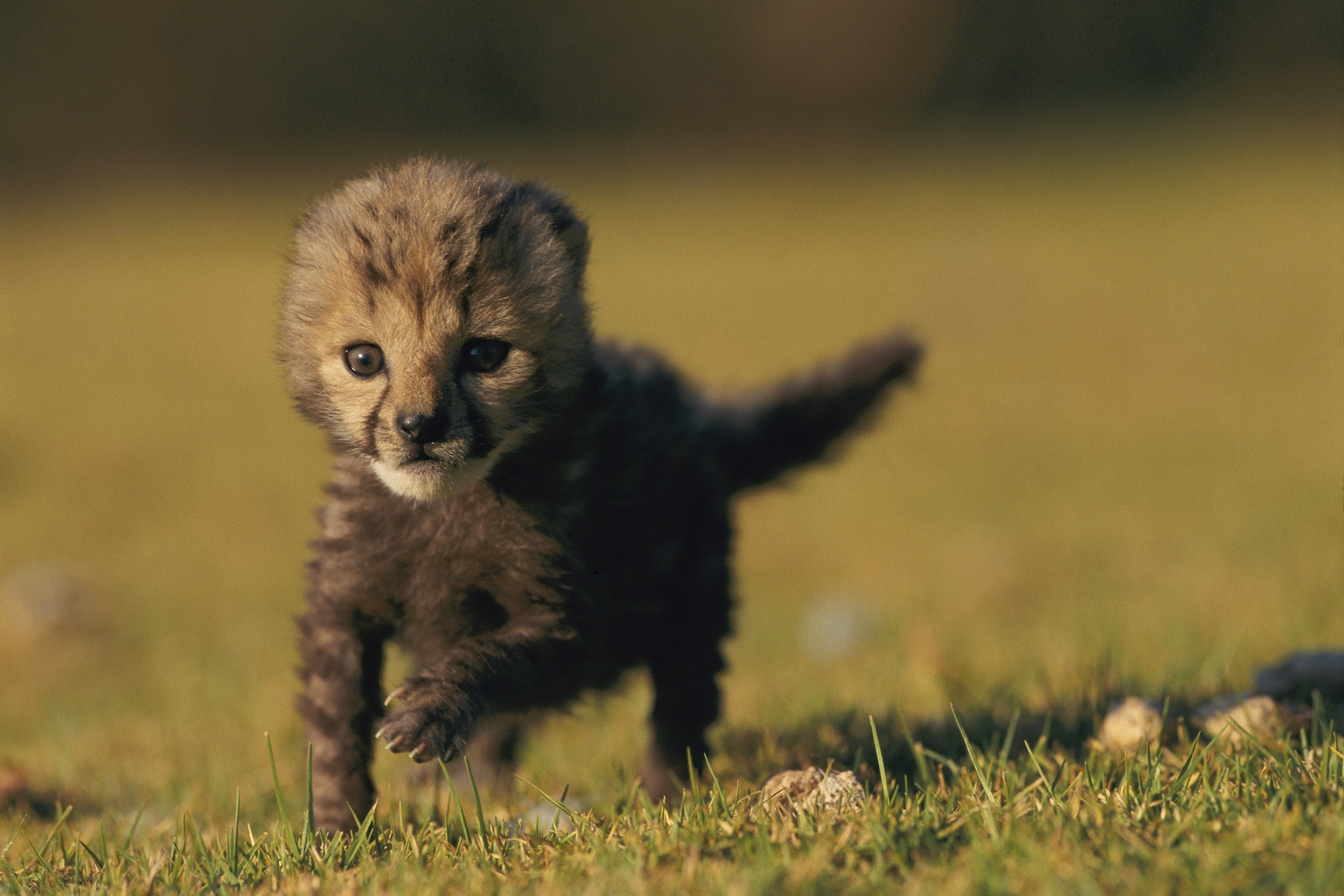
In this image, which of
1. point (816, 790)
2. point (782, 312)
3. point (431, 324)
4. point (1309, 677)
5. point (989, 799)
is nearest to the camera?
point (989, 799)

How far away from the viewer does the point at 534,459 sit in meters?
2.62

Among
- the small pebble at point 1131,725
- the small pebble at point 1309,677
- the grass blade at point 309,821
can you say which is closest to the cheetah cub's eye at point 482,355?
the grass blade at point 309,821

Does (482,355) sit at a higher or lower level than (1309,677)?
higher

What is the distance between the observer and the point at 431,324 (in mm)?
2404

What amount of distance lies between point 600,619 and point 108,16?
20383 millimetres

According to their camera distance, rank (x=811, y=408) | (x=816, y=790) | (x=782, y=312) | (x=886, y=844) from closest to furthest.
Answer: (x=886, y=844)
(x=816, y=790)
(x=811, y=408)
(x=782, y=312)

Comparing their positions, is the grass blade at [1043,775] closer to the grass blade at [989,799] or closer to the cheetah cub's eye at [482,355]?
the grass blade at [989,799]

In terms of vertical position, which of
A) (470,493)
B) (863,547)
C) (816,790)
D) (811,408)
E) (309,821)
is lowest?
(863,547)

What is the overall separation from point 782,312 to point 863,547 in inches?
216

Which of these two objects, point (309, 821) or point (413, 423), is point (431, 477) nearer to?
point (413, 423)

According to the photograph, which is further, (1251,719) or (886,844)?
(1251,719)

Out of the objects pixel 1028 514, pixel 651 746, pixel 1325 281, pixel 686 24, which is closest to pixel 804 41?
pixel 686 24

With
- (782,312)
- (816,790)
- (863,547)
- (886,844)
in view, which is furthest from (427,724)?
(782,312)

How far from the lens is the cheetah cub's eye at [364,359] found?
8.11ft
